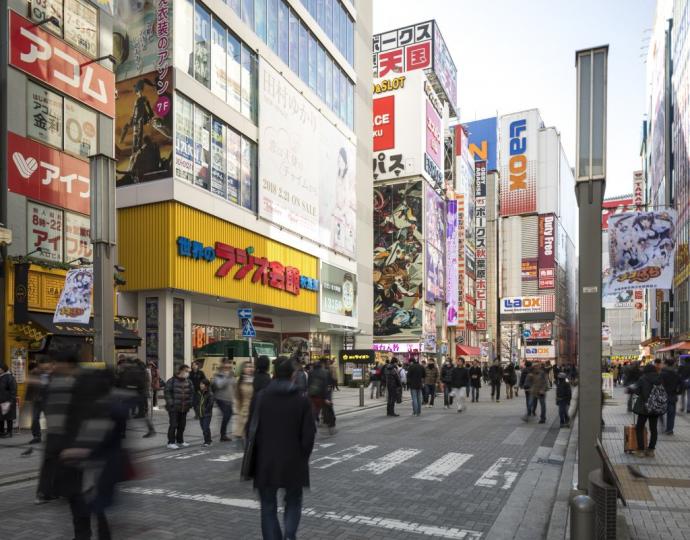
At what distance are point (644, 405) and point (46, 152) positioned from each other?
17.2 meters

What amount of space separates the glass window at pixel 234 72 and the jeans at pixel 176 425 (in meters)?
19.6

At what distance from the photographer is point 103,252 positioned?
46.5 ft

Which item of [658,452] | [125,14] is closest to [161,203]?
[125,14]

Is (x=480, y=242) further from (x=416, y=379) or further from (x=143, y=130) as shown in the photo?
(x=416, y=379)

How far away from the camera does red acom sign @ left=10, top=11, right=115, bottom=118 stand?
1853 centimetres

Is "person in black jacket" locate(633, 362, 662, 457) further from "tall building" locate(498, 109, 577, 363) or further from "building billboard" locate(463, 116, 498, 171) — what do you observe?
"building billboard" locate(463, 116, 498, 171)

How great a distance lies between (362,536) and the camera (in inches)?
256

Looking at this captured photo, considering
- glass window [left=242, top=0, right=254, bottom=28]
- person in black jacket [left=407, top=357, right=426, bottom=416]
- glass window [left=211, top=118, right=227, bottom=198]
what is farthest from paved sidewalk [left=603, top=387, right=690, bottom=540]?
glass window [left=242, top=0, right=254, bottom=28]

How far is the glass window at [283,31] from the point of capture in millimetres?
33844

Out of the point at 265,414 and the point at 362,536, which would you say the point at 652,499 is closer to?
the point at 362,536

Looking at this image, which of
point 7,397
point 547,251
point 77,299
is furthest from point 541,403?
point 547,251

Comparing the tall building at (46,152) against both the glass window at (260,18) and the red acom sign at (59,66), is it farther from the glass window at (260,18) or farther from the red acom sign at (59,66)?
the glass window at (260,18)

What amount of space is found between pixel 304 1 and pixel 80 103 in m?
20.1

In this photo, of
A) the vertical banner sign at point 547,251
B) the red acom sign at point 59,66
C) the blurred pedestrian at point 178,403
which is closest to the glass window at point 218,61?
the red acom sign at point 59,66
